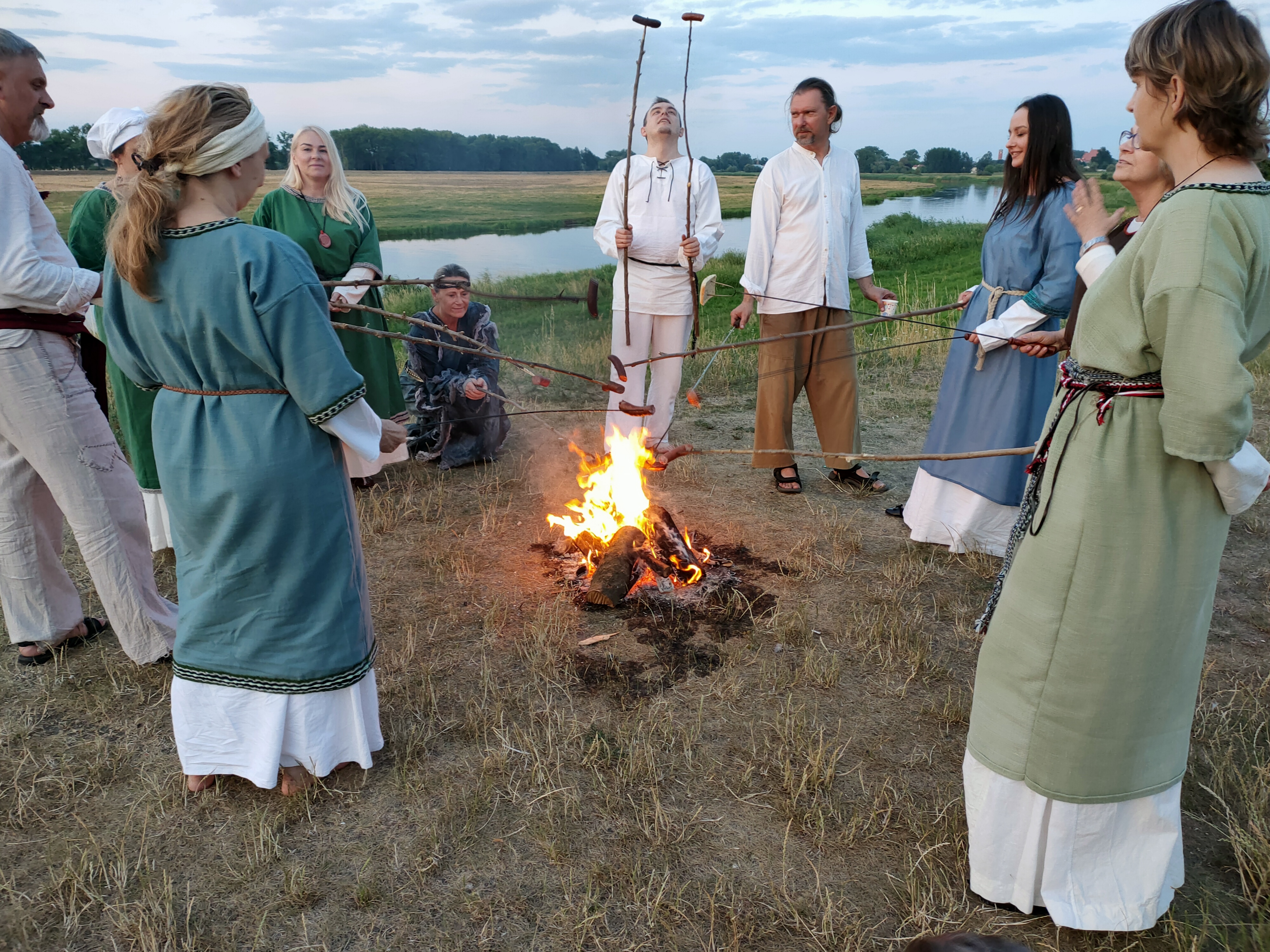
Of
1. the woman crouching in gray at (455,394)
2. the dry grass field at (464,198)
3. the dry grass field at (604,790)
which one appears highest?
the dry grass field at (464,198)

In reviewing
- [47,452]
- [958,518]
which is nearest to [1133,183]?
[958,518]

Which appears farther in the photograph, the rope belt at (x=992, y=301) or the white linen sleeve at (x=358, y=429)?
the rope belt at (x=992, y=301)

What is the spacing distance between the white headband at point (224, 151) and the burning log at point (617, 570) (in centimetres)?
233

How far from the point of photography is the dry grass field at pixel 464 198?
4.64 m

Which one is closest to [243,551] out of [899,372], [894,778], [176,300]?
[176,300]

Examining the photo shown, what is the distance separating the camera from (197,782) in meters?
2.71

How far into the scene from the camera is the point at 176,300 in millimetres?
2234

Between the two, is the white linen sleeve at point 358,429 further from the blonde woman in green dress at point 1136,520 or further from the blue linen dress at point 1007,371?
the blue linen dress at point 1007,371

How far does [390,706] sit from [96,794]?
946 mm

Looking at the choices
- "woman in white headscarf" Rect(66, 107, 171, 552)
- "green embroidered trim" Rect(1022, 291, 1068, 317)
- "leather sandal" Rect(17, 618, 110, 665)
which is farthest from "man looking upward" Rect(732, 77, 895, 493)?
"leather sandal" Rect(17, 618, 110, 665)

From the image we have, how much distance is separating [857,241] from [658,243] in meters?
1.23

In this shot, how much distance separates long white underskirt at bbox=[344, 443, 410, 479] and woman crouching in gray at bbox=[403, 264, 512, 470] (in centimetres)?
15

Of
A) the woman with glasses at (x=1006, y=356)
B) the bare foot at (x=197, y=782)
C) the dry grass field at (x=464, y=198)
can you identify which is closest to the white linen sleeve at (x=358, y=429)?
the bare foot at (x=197, y=782)

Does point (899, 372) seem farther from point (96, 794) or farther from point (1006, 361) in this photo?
point (96, 794)
